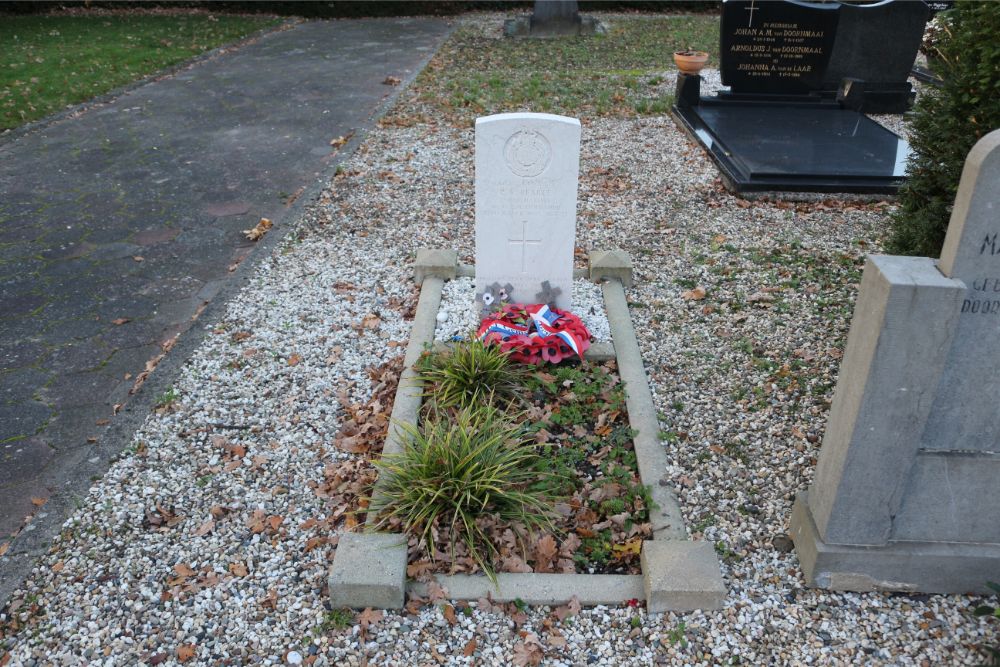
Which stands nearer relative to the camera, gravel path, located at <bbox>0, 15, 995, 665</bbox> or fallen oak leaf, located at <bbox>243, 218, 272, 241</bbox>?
gravel path, located at <bbox>0, 15, 995, 665</bbox>

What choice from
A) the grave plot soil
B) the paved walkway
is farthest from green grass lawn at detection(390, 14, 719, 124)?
the grave plot soil

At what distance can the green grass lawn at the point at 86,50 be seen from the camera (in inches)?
434

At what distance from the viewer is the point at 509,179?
4.80m

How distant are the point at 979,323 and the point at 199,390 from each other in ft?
13.8

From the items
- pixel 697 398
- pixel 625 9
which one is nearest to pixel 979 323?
pixel 697 398

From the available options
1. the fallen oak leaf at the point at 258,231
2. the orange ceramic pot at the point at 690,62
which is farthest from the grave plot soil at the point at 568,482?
the orange ceramic pot at the point at 690,62

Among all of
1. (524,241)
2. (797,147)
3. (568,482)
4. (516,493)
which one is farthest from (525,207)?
(797,147)

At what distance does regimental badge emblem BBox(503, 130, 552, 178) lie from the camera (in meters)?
4.65

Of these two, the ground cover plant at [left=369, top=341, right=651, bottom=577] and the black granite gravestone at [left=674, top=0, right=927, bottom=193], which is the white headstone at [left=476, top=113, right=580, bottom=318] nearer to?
the ground cover plant at [left=369, top=341, right=651, bottom=577]

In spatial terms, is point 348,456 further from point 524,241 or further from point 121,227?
point 121,227

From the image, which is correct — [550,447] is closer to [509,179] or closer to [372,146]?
[509,179]

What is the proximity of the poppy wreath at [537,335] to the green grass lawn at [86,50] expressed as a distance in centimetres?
845

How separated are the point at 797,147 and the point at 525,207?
196 inches

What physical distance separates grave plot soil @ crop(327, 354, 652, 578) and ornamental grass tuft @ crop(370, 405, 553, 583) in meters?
0.05
